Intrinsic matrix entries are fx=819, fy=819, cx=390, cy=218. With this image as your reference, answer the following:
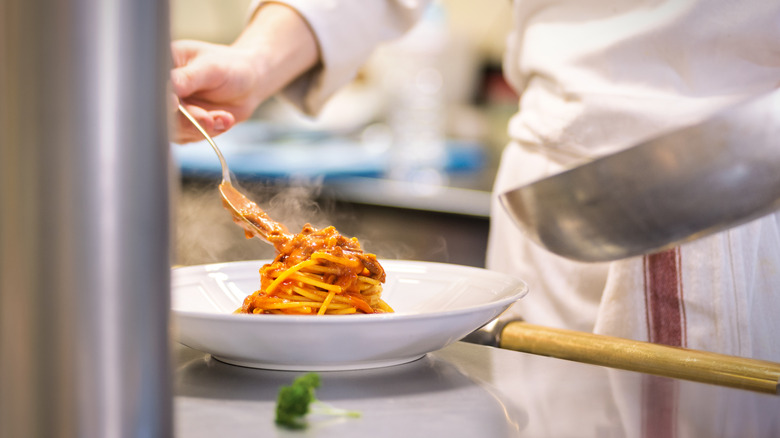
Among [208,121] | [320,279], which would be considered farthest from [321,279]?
[208,121]

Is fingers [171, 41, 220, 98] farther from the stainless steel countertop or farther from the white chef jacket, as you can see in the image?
the stainless steel countertop

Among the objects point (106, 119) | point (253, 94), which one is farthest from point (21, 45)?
point (253, 94)

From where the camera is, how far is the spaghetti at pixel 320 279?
0.77 m

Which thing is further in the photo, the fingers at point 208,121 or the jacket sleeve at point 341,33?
the jacket sleeve at point 341,33

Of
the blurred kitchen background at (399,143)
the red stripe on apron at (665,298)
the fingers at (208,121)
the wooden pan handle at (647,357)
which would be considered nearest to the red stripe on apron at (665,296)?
the red stripe on apron at (665,298)

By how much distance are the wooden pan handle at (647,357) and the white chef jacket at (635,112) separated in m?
0.37

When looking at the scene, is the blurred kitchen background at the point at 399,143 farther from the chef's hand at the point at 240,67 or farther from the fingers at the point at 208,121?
the fingers at the point at 208,121

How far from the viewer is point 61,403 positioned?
1.09 feet

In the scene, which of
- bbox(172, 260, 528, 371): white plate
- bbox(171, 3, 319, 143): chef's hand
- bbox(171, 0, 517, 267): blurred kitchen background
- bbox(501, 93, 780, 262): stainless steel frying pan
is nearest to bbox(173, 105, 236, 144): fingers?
bbox(171, 3, 319, 143): chef's hand

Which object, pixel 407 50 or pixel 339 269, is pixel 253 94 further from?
pixel 407 50

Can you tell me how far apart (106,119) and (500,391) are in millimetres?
347

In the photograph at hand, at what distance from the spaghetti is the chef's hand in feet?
0.98

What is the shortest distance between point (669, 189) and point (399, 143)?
359 centimetres

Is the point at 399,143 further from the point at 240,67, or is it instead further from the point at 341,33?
the point at 240,67
